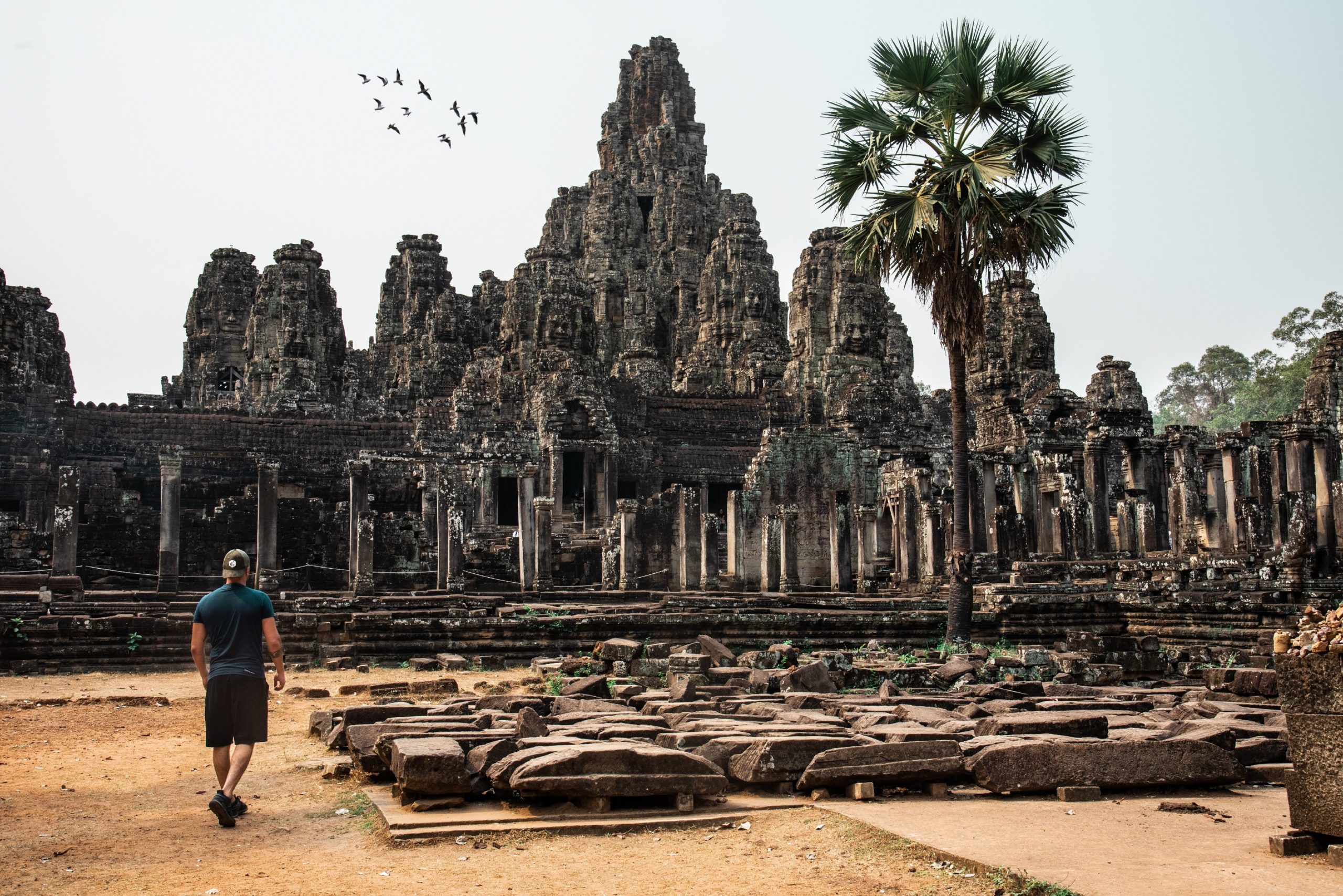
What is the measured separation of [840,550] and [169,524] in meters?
13.5

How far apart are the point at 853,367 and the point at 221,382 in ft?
77.6

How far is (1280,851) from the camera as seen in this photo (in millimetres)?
5434

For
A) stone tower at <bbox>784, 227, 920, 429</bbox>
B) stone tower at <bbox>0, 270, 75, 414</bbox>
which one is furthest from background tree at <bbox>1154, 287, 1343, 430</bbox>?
stone tower at <bbox>0, 270, 75, 414</bbox>

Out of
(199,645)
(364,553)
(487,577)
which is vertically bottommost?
(199,645)

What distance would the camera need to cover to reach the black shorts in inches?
277

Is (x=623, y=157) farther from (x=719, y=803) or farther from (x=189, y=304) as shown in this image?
(x=719, y=803)

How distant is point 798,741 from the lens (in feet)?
23.3

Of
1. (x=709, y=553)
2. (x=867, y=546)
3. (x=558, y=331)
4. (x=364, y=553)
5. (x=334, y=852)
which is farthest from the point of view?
(x=558, y=331)

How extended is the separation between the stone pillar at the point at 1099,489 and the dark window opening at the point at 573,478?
1483 cm

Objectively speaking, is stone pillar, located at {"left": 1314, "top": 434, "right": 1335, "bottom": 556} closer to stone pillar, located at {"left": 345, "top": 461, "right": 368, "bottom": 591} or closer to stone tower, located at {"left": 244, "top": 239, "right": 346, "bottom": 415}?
stone pillar, located at {"left": 345, "top": 461, "right": 368, "bottom": 591}

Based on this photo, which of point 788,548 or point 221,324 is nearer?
point 788,548

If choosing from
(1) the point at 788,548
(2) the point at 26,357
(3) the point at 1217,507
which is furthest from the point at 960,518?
(2) the point at 26,357

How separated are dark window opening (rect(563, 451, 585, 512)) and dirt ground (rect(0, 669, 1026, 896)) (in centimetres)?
2863

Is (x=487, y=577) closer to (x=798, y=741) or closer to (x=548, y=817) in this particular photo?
(x=798, y=741)
